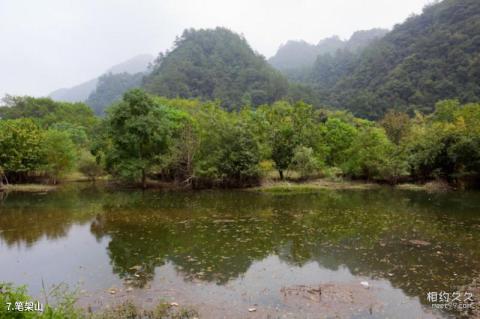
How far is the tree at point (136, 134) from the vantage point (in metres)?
35.9

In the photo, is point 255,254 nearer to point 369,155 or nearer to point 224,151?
point 224,151

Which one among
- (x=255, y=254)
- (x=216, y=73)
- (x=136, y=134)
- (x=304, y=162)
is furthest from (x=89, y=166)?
(x=216, y=73)

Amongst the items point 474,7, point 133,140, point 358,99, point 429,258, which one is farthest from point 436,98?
point 429,258

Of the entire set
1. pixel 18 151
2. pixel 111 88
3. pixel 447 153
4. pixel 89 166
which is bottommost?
pixel 89 166

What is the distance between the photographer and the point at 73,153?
4078 centimetres

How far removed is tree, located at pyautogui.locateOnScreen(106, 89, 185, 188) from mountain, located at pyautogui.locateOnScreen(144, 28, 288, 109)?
164ft

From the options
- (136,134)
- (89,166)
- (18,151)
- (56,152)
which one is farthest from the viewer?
(89,166)

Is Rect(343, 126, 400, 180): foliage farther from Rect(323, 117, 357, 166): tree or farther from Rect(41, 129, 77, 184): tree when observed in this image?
Rect(41, 129, 77, 184): tree

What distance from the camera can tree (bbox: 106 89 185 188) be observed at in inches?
1414

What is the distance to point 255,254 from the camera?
1496cm

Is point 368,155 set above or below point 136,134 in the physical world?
below

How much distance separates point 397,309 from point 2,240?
685 inches

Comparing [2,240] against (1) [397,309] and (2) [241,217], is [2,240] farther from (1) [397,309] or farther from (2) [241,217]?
(1) [397,309]

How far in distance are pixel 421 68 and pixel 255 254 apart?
8019 cm
